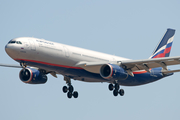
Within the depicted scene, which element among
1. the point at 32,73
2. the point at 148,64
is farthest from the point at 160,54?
the point at 32,73

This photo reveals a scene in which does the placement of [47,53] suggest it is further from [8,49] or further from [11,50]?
[8,49]

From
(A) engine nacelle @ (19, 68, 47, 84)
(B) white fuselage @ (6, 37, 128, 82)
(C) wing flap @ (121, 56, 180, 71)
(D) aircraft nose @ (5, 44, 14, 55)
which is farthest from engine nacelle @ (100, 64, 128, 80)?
(D) aircraft nose @ (5, 44, 14, 55)

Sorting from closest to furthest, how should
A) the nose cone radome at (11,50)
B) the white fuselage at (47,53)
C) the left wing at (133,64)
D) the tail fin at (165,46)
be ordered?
the nose cone radome at (11,50) < the white fuselage at (47,53) < the left wing at (133,64) < the tail fin at (165,46)

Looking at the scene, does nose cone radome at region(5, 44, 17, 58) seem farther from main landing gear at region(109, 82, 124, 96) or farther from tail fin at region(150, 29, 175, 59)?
tail fin at region(150, 29, 175, 59)

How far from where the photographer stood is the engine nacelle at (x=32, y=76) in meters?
44.0

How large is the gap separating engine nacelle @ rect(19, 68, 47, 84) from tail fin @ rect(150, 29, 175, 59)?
16900 millimetres

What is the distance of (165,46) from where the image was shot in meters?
53.1

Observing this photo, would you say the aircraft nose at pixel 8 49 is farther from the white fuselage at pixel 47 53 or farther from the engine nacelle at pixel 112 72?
the engine nacelle at pixel 112 72

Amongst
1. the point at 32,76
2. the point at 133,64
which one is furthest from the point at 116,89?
the point at 32,76

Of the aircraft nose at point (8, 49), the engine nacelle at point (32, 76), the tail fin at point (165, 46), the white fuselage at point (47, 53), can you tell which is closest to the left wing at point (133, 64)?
the white fuselage at point (47, 53)

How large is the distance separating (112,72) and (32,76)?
34.6 ft

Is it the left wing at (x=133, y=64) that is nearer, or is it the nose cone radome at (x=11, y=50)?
the nose cone radome at (x=11, y=50)

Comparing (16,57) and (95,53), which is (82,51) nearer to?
(95,53)

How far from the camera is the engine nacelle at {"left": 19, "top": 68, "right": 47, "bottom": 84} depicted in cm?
4400
